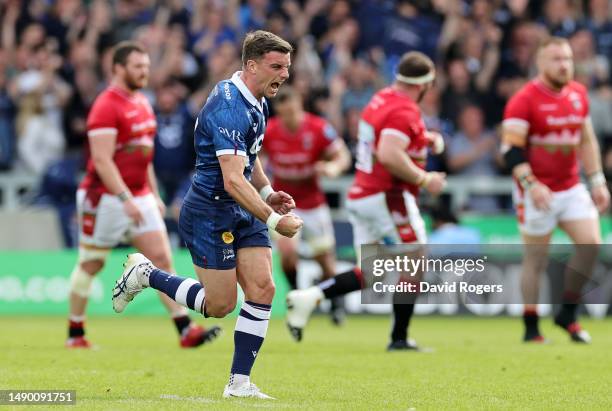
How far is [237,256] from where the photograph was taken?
861 cm

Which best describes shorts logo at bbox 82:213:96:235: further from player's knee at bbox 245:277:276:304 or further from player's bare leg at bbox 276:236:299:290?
player's knee at bbox 245:277:276:304

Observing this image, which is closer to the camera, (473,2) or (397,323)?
(397,323)

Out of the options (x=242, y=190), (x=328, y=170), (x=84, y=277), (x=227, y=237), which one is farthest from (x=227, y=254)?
(x=328, y=170)

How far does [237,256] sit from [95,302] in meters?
9.98

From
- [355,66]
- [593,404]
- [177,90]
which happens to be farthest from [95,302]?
[593,404]

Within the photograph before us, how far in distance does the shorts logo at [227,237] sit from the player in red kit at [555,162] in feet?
16.5

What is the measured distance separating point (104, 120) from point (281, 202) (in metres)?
4.10

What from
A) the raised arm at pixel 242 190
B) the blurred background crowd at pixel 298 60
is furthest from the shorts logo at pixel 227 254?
the blurred background crowd at pixel 298 60

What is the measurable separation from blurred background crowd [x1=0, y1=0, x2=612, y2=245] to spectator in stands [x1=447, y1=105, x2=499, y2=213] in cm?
2

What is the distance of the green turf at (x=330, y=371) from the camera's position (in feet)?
27.2

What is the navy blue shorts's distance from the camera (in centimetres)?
855

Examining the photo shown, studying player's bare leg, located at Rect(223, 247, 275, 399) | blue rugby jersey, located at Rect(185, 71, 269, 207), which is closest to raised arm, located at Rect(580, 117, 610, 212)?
blue rugby jersey, located at Rect(185, 71, 269, 207)

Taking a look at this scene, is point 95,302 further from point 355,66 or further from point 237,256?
point 237,256

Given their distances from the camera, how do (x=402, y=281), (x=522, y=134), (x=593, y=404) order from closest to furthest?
1. (x=593, y=404)
2. (x=402, y=281)
3. (x=522, y=134)
